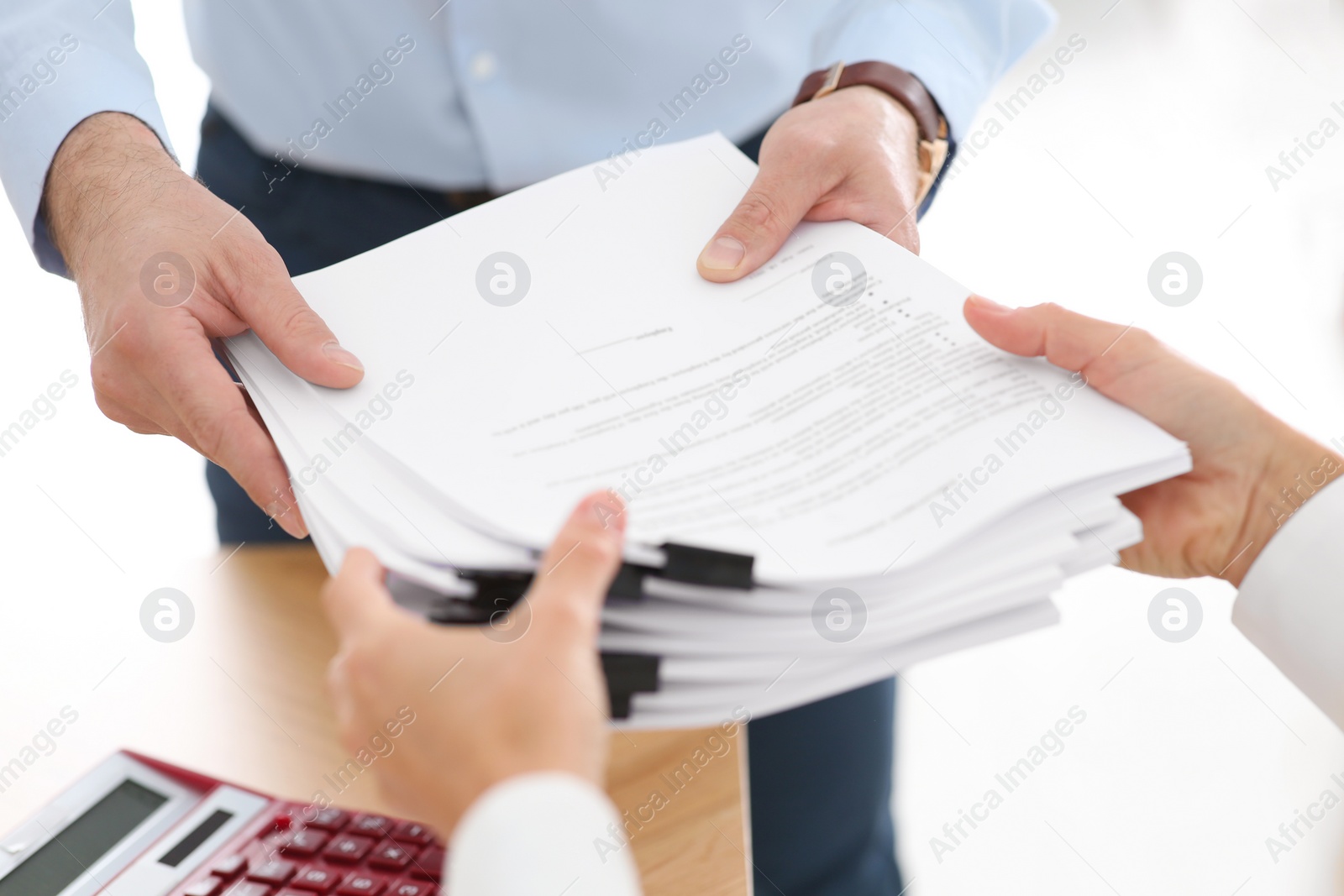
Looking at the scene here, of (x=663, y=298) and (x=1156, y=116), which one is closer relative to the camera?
(x=663, y=298)

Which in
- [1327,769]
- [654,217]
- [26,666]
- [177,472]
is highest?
[654,217]

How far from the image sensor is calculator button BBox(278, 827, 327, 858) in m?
0.65

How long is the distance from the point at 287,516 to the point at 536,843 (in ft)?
1.19

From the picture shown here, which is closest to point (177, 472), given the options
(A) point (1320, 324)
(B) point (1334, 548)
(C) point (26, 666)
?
(C) point (26, 666)

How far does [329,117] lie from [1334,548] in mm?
954

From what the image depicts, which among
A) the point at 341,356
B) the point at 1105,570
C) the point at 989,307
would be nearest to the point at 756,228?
the point at 989,307

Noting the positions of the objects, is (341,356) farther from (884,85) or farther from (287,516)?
(884,85)

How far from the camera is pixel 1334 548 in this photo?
70cm

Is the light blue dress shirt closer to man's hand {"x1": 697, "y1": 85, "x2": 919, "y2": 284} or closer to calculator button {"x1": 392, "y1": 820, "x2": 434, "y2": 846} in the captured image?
man's hand {"x1": 697, "y1": 85, "x2": 919, "y2": 284}

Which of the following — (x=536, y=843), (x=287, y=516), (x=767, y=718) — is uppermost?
(x=536, y=843)

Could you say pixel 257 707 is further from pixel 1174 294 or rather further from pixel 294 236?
pixel 1174 294

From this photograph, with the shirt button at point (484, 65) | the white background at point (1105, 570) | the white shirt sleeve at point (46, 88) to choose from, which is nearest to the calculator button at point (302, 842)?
the white background at point (1105, 570)

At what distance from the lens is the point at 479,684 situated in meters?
0.48

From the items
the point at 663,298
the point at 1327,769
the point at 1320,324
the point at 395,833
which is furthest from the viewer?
the point at 1320,324
